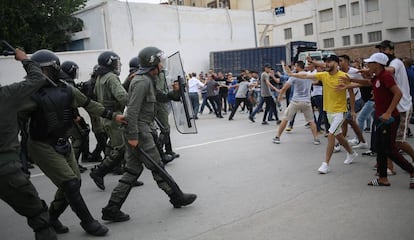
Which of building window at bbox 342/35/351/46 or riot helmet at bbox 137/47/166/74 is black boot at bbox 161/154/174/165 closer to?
riot helmet at bbox 137/47/166/74

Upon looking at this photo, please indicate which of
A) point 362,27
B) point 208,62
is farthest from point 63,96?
point 362,27

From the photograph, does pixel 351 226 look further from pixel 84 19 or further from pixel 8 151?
pixel 84 19

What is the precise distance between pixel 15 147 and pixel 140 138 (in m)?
1.51

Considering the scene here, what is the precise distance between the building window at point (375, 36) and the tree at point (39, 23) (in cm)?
2620

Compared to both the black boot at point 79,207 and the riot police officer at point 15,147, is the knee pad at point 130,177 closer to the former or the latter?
the black boot at point 79,207

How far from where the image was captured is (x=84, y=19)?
2659 centimetres

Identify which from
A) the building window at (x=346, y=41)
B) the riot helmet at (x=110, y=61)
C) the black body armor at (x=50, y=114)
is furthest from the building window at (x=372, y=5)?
the black body armor at (x=50, y=114)

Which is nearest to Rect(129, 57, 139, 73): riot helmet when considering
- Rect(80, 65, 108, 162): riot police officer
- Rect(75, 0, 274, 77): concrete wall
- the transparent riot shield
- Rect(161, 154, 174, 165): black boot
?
Rect(80, 65, 108, 162): riot police officer

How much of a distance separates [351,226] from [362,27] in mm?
39711

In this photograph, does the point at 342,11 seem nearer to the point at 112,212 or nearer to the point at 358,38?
the point at 358,38

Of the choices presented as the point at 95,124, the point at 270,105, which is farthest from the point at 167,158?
the point at 270,105

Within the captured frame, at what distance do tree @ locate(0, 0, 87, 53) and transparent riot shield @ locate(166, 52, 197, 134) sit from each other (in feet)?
71.1

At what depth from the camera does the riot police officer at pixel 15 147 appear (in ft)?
11.8

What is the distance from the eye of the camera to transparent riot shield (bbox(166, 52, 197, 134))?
5.38 m
